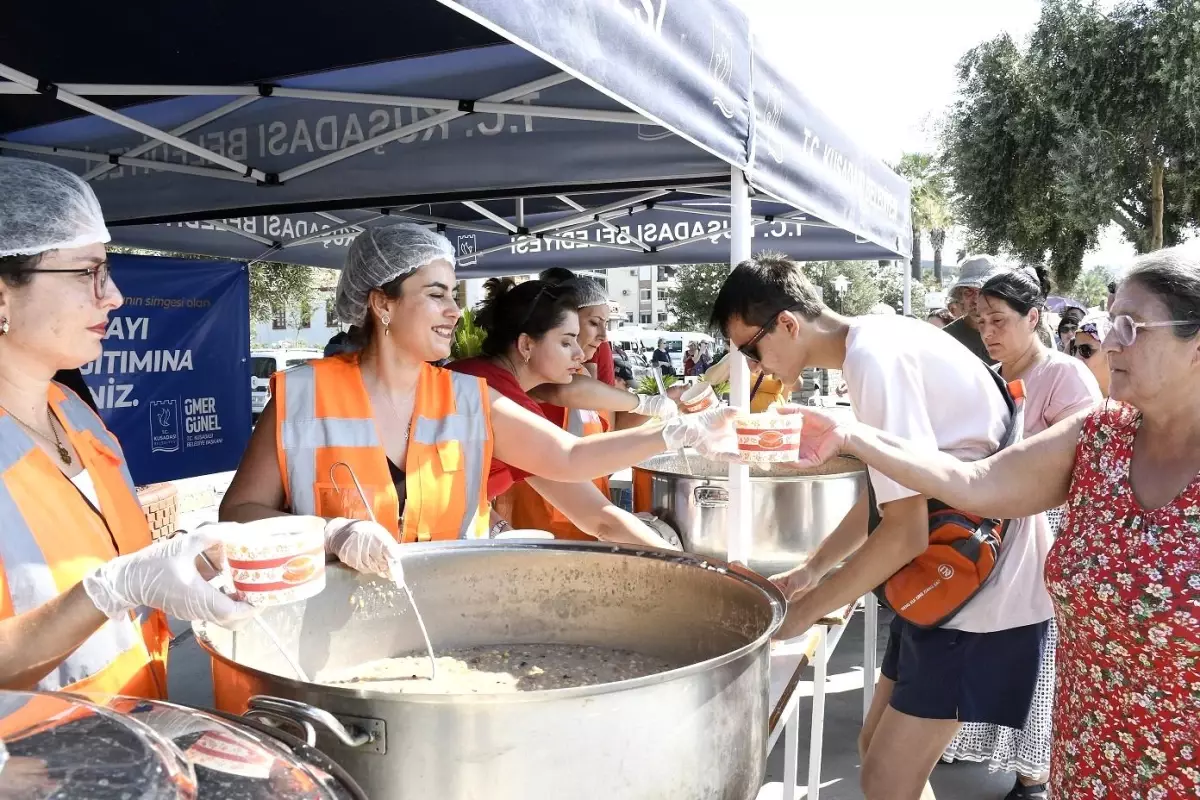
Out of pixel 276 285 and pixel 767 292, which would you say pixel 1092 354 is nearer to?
pixel 767 292

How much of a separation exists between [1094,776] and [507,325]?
2.29 meters

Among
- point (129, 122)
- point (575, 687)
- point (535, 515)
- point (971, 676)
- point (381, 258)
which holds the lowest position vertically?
point (971, 676)

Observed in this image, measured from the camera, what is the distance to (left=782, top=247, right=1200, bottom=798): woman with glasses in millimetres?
1516

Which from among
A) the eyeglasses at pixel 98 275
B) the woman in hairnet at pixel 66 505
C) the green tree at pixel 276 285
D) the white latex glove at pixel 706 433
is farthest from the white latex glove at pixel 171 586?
the green tree at pixel 276 285

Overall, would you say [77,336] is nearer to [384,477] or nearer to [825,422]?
[384,477]

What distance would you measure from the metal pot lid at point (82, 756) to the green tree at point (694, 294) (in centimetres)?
3592

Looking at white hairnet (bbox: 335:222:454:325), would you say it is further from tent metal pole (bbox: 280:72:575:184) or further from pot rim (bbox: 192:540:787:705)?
tent metal pole (bbox: 280:72:575:184)

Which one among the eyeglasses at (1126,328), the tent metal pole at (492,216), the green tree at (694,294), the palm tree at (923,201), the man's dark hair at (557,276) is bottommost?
the eyeglasses at (1126,328)

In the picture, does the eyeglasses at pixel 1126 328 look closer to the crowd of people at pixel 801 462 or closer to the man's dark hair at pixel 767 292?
the crowd of people at pixel 801 462

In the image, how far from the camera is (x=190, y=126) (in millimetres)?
3242

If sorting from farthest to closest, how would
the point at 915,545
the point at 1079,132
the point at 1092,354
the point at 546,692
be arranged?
the point at 1079,132
the point at 1092,354
the point at 915,545
the point at 546,692

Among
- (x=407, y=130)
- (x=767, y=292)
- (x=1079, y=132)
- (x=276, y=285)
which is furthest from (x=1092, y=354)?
(x=276, y=285)

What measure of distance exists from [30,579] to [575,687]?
0.86m

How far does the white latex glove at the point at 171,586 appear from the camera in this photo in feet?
3.98
